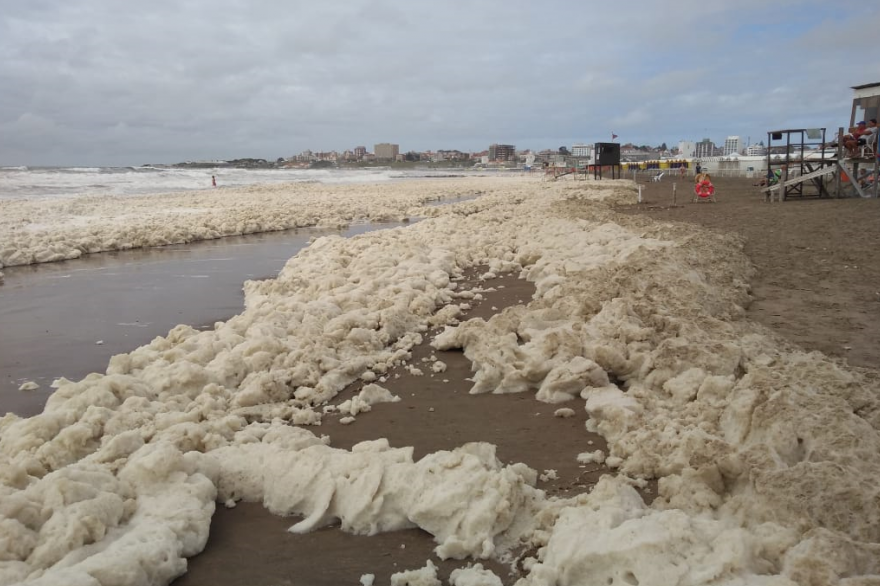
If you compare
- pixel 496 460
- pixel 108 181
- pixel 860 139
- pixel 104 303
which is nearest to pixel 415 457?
pixel 496 460

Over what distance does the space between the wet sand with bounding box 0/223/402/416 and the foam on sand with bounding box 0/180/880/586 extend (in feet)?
3.44

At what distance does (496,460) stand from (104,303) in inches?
253

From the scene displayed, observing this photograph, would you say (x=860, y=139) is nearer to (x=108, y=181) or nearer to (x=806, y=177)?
(x=806, y=177)

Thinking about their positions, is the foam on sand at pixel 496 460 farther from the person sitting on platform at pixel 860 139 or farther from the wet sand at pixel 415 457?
the person sitting on platform at pixel 860 139

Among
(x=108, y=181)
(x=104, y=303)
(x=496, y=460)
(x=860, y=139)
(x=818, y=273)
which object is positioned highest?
(x=108, y=181)

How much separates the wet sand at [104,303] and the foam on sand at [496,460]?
1.05m

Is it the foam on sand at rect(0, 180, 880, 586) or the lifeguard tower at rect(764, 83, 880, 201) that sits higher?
the lifeguard tower at rect(764, 83, 880, 201)

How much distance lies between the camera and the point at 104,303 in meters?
7.70

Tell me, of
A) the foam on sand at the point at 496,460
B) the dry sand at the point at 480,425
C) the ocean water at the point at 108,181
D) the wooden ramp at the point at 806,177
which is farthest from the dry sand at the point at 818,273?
the ocean water at the point at 108,181

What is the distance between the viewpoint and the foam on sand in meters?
2.39

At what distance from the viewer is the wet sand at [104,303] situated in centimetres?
538

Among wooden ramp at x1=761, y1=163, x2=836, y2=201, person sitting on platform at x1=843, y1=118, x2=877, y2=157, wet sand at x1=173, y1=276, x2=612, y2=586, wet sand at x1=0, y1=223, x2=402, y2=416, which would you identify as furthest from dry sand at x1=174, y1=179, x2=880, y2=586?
person sitting on platform at x1=843, y1=118, x2=877, y2=157

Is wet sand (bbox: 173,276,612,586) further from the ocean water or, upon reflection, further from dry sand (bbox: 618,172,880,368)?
the ocean water

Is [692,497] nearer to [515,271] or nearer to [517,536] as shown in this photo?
[517,536]
